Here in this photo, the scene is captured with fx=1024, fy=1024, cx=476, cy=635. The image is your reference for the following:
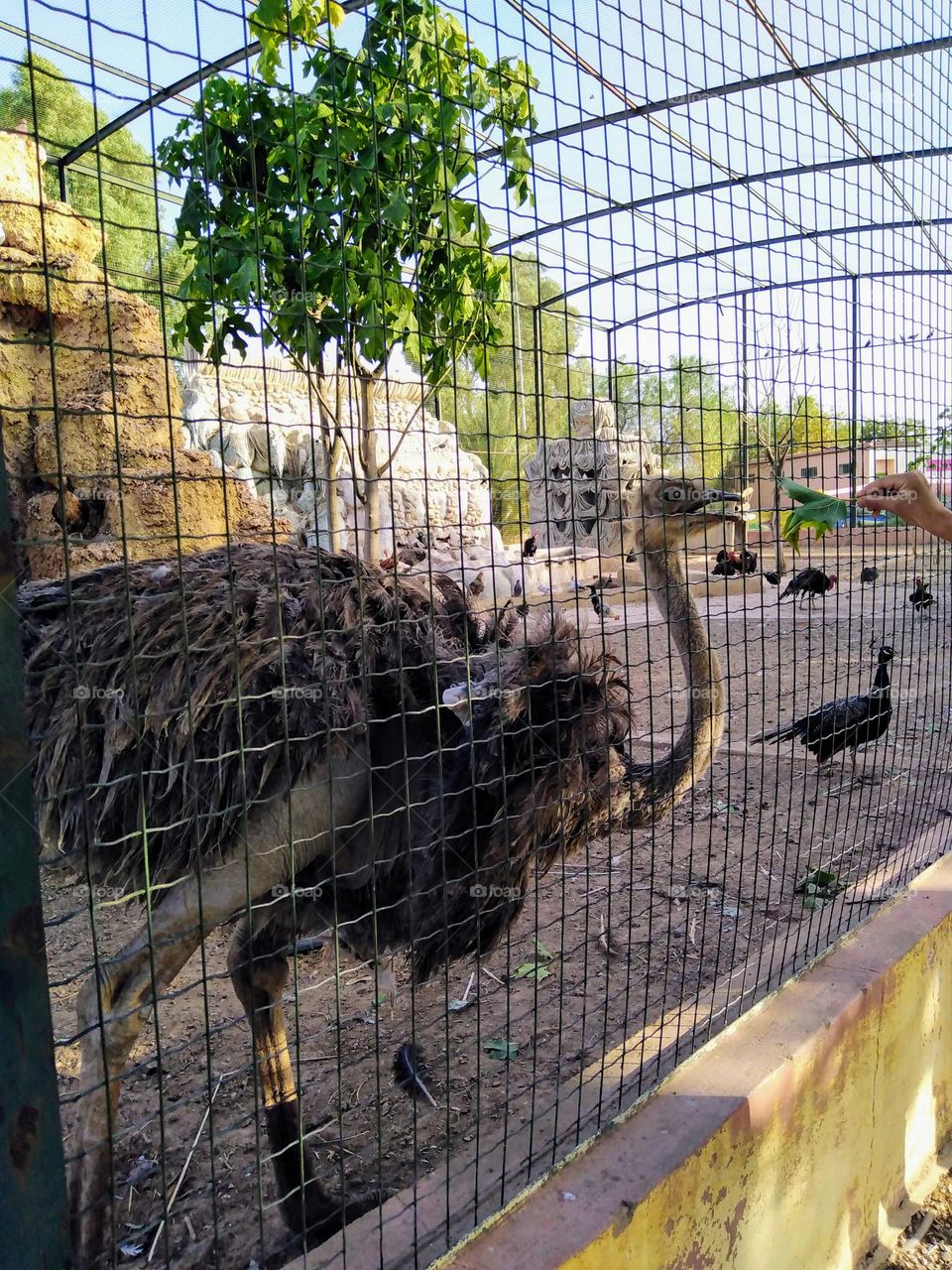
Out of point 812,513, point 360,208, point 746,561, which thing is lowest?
point 746,561

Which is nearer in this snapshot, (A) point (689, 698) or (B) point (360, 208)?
(B) point (360, 208)

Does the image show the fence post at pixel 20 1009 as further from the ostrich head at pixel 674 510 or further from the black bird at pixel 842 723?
the black bird at pixel 842 723

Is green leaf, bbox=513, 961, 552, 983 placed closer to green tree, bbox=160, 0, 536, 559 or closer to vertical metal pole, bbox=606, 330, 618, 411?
green tree, bbox=160, 0, 536, 559

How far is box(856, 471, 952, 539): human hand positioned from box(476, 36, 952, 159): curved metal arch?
1000 millimetres

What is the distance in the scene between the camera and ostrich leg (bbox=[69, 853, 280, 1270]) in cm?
212

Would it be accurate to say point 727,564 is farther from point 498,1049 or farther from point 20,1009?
point 20,1009

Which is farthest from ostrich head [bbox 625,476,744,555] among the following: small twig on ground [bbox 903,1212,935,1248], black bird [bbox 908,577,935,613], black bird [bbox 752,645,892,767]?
black bird [bbox 752,645,892,767]

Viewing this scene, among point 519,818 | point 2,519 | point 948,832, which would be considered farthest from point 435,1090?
point 2,519

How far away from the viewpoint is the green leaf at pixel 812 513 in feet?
9.12

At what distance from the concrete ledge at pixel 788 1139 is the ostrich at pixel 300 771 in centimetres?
54

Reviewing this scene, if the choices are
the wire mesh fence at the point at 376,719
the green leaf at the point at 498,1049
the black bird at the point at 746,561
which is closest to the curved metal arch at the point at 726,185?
the wire mesh fence at the point at 376,719

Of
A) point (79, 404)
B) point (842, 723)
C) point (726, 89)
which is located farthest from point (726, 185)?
point (79, 404)

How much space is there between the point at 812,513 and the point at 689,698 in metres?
0.66

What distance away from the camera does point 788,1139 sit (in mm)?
2346
